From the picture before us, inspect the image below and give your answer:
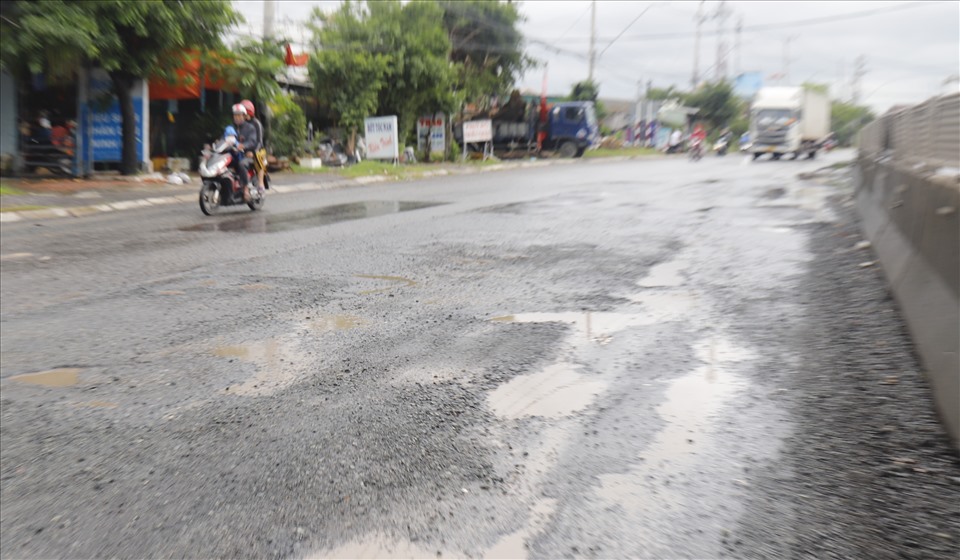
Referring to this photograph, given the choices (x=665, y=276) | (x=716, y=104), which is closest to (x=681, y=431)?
(x=665, y=276)

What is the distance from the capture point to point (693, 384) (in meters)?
4.17

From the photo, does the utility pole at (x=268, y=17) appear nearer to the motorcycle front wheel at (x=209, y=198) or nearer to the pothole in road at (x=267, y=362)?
the motorcycle front wheel at (x=209, y=198)

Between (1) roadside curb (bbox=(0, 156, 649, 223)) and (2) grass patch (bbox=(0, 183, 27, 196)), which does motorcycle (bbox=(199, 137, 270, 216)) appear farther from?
(2) grass patch (bbox=(0, 183, 27, 196))

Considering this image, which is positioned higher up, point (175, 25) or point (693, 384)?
point (175, 25)

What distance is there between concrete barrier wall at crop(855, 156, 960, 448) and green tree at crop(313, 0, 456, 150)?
23.3 metres

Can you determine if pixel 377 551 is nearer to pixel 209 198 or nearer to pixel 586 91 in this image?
pixel 209 198

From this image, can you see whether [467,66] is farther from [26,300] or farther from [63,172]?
[26,300]

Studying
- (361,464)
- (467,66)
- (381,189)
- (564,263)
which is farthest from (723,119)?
(361,464)

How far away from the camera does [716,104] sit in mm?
71625

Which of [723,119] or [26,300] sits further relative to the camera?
[723,119]

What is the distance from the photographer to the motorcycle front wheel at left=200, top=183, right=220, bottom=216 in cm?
1251

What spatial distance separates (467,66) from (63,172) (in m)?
22.7

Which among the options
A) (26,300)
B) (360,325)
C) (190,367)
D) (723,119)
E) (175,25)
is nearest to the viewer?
(190,367)

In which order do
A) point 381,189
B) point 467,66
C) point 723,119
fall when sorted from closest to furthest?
point 381,189 → point 467,66 → point 723,119
